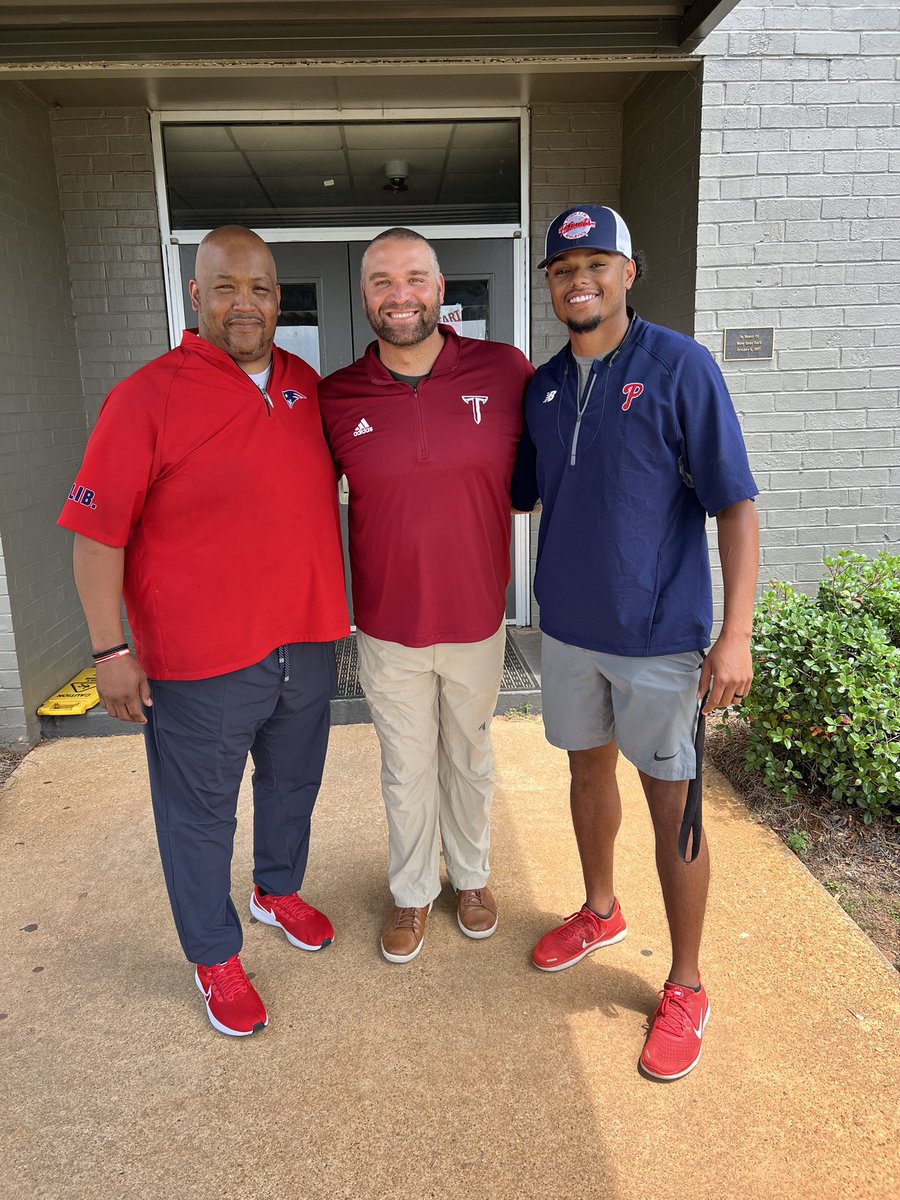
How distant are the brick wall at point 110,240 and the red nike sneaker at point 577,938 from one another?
12.5ft

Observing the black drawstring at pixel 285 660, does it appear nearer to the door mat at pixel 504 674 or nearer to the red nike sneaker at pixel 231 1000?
the red nike sneaker at pixel 231 1000

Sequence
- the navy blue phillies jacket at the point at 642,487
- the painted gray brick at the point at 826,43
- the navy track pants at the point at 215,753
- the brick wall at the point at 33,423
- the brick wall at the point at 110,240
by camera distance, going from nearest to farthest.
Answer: the navy blue phillies jacket at the point at 642,487
the navy track pants at the point at 215,753
the painted gray brick at the point at 826,43
the brick wall at the point at 33,423
the brick wall at the point at 110,240

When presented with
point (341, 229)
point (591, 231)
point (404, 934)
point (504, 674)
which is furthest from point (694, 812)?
point (341, 229)

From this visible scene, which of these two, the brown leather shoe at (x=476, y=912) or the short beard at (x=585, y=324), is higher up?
the short beard at (x=585, y=324)

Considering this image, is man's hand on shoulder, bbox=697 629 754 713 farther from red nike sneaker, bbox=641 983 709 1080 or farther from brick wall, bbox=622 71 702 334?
brick wall, bbox=622 71 702 334

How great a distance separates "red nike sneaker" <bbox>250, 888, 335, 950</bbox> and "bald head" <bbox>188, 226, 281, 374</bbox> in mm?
1634

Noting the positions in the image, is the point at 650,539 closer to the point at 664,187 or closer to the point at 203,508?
the point at 203,508

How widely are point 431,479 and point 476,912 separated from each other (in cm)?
135

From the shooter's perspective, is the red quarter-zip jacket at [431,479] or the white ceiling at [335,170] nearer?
the red quarter-zip jacket at [431,479]

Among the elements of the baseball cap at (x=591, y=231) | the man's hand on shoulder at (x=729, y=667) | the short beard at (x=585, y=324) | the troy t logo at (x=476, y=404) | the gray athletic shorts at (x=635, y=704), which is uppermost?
the baseball cap at (x=591, y=231)

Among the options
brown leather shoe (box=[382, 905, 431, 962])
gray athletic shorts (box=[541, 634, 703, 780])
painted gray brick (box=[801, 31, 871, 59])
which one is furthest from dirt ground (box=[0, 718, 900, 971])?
painted gray brick (box=[801, 31, 871, 59])

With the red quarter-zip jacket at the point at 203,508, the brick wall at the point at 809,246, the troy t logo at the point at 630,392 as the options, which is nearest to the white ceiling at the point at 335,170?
the brick wall at the point at 809,246

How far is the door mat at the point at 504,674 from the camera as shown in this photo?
4.39 metres

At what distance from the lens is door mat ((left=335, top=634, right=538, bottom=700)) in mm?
4387
